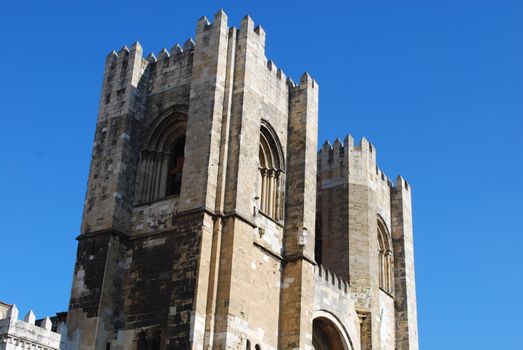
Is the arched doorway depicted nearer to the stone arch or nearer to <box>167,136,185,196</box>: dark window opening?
the stone arch

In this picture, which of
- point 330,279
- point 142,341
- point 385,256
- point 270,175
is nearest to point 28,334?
point 142,341

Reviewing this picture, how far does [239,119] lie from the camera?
2450 centimetres

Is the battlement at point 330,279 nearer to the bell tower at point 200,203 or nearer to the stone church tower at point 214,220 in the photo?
the stone church tower at point 214,220

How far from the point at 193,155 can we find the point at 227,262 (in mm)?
3311

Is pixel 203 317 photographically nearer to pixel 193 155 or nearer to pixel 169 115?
pixel 193 155

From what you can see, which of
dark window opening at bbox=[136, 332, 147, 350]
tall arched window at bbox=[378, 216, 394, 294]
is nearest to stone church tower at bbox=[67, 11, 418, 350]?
dark window opening at bbox=[136, 332, 147, 350]

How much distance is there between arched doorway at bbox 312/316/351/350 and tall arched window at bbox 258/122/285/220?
4.03m

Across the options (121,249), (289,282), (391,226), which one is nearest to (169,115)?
(121,249)

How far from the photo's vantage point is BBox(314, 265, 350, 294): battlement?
90.1ft

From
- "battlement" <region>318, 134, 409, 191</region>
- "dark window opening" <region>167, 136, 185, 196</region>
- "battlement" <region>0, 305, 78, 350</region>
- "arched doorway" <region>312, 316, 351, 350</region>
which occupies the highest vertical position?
"battlement" <region>318, 134, 409, 191</region>

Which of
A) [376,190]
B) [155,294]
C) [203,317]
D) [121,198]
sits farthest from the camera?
[376,190]

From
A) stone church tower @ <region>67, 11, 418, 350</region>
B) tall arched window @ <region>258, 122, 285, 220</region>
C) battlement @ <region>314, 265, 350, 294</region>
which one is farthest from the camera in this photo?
battlement @ <region>314, 265, 350, 294</region>

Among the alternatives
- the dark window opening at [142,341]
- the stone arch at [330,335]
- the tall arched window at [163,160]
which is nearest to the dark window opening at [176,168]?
the tall arched window at [163,160]

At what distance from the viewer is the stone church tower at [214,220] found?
22.7 meters
